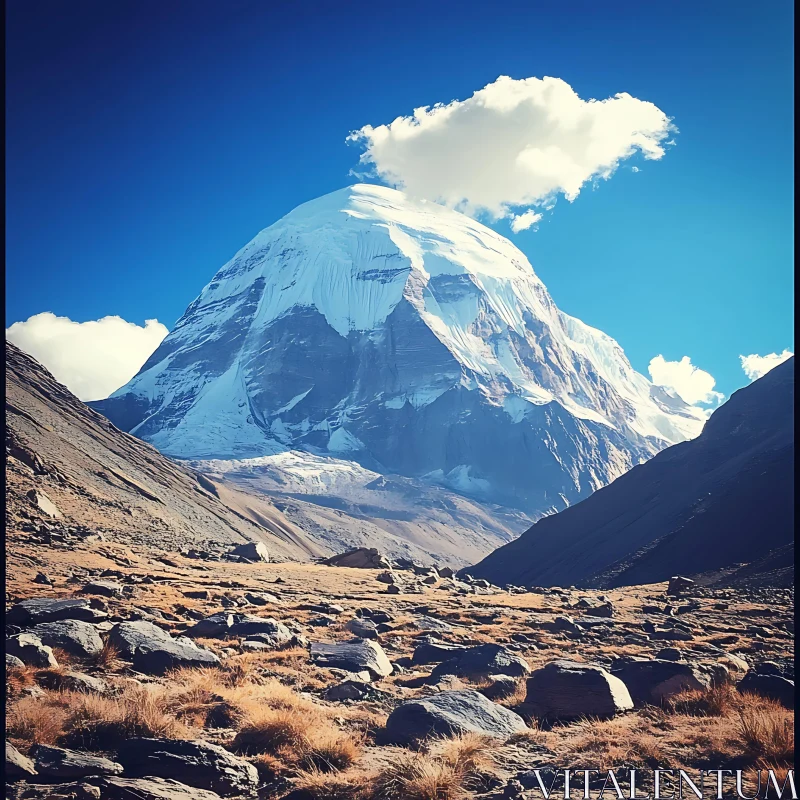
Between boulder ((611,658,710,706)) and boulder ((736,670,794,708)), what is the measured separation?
2.43ft

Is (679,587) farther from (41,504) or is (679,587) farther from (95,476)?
(95,476)

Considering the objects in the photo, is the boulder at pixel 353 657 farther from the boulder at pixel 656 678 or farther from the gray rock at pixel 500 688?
the boulder at pixel 656 678

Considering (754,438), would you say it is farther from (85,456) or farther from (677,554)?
(85,456)

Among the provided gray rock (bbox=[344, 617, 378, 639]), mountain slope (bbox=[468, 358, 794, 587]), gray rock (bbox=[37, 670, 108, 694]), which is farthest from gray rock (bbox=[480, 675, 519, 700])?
mountain slope (bbox=[468, 358, 794, 587])

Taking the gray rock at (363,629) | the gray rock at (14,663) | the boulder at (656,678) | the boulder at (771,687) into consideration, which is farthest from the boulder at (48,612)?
the boulder at (771,687)

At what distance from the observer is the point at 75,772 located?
823 centimetres

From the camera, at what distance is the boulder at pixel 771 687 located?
38.8 feet

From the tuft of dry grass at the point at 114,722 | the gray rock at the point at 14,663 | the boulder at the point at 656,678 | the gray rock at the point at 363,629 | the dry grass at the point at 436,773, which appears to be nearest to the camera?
the dry grass at the point at 436,773

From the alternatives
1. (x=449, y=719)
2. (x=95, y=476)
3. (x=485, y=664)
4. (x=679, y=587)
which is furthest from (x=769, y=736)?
(x=95, y=476)

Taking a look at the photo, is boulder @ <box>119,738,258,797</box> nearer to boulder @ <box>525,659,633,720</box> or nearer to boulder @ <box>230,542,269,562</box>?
boulder @ <box>525,659,633,720</box>

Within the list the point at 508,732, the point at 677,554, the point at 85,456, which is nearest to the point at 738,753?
the point at 508,732

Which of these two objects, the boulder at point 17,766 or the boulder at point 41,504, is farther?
the boulder at point 41,504

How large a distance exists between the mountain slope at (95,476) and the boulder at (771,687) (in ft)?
151

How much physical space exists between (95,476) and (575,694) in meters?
83.9
